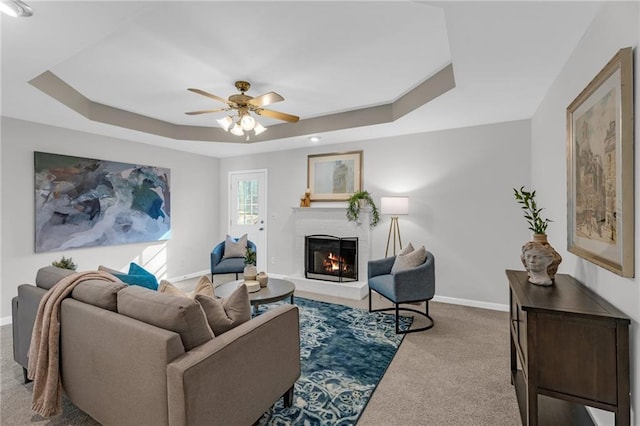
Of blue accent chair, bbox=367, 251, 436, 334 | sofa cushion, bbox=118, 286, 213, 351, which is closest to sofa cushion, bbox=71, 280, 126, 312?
sofa cushion, bbox=118, 286, 213, 351

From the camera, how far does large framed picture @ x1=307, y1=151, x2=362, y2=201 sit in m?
4.84

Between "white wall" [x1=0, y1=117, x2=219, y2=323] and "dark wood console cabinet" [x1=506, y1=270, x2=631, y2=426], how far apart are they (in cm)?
516

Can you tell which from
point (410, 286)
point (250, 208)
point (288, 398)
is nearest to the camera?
point (288, 398)

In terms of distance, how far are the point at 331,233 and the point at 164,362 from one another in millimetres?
3733

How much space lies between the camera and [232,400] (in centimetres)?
A: 148

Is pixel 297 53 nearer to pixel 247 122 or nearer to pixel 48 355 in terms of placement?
pixel 247 122

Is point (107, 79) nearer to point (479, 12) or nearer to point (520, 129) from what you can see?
point (479, 12)

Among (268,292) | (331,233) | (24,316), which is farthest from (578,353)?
(331,233)

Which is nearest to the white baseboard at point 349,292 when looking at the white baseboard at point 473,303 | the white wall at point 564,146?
the white baseboard at point 473,303

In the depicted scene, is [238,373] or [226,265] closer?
[238,373]

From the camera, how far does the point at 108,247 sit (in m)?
4.49

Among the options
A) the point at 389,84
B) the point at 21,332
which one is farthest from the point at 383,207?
the point at 21,332

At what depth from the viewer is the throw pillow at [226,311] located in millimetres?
1648

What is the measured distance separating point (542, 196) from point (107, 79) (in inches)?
181
